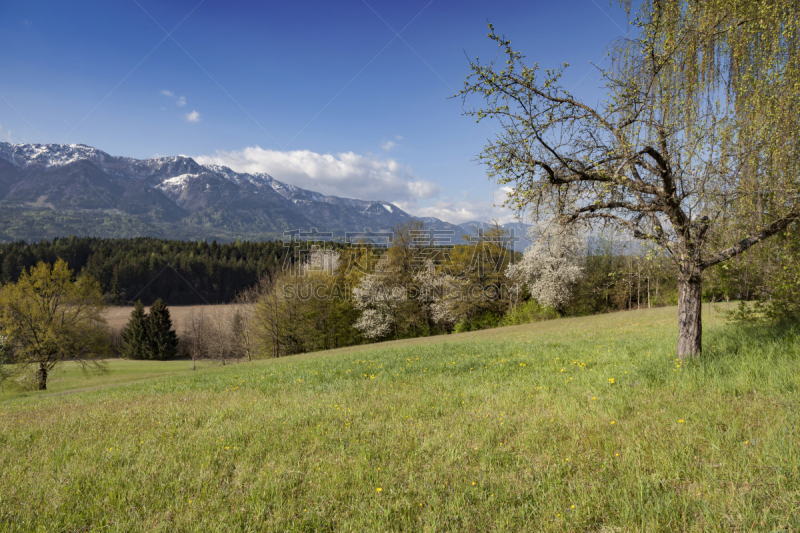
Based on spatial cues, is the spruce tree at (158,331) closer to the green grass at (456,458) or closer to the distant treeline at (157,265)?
the distant treeline at (157,265)

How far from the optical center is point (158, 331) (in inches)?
2758

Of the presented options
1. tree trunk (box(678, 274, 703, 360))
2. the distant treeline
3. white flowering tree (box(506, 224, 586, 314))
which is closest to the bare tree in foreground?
tree trunk (box(678, 274, 703, 360))

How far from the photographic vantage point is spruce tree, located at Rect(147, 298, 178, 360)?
228ft

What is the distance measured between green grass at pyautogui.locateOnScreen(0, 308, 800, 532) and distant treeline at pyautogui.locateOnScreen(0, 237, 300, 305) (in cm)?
9530

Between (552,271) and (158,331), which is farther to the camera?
(158,331)

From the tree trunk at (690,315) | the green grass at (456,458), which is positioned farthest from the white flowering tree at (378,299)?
the tree trunk at (690,315)

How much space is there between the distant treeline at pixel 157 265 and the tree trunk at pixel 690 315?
97.9 meters

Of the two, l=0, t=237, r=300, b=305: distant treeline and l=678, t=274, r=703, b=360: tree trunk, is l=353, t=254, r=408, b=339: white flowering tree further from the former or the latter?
l=0, t=237, r=300, b=305: distant treeline

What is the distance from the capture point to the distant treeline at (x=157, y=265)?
98.6m

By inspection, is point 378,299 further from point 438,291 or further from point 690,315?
point 690,315

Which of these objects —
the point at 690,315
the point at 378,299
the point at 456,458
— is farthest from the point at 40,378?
the point at 690,315

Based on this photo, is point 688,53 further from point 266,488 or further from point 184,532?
point 184,532

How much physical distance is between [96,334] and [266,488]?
41.4 m

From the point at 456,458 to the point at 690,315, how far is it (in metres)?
6.47
